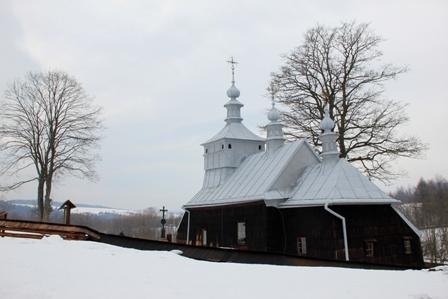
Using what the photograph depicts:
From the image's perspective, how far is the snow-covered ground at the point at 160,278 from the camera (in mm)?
6930

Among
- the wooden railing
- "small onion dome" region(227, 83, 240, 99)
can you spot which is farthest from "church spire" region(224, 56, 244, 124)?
the wooden railing

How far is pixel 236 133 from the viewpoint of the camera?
2641cm

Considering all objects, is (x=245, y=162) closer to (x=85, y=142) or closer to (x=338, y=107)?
(x=338, y=107)

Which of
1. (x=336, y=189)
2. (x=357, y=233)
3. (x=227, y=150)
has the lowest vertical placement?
(x=357, y=233)

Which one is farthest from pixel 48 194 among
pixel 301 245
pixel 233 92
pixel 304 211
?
pixel 304 211

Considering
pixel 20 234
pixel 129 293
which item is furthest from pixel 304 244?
pixel 129 293

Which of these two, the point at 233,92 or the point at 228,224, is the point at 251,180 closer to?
the point at 228,224

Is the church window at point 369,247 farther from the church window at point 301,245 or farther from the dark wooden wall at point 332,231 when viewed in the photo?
the church window at point 301,245

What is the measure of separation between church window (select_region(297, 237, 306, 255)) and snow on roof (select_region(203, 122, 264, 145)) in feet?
30.3

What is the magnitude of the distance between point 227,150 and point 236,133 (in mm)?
1592

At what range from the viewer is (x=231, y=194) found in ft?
71.5

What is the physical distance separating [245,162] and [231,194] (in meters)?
3.46

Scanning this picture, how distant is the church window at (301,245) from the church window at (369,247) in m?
2.46

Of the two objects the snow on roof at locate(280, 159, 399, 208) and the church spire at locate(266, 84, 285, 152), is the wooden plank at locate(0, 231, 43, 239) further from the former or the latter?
the church spire at locate(266, 84, 285, 152)
